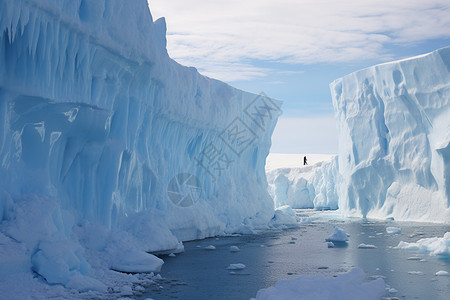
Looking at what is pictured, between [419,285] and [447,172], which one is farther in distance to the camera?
[447,172]

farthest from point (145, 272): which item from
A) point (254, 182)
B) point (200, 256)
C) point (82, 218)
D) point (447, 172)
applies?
point (447, 172)

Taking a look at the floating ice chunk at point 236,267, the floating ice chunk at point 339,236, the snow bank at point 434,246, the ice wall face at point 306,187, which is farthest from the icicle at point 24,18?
the ice wall face at point 306,187

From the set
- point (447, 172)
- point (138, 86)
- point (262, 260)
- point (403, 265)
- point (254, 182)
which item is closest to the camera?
point (403, 265)

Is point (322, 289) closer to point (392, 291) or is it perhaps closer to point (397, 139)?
point (392, 291)

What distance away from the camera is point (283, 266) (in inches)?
417

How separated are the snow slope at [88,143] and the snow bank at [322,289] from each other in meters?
2.96

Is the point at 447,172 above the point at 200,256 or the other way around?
above

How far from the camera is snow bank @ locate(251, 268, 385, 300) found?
242 inches

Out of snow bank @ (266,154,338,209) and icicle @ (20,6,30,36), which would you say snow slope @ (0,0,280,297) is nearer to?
icicle @ (20,6,30,36)

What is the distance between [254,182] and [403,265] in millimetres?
12971

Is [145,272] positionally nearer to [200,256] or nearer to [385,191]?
Result: [200,256]

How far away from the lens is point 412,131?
23500mm

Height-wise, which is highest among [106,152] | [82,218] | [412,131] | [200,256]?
[412,131]

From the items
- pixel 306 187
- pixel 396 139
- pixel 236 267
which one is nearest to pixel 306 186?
pixel 306 187
